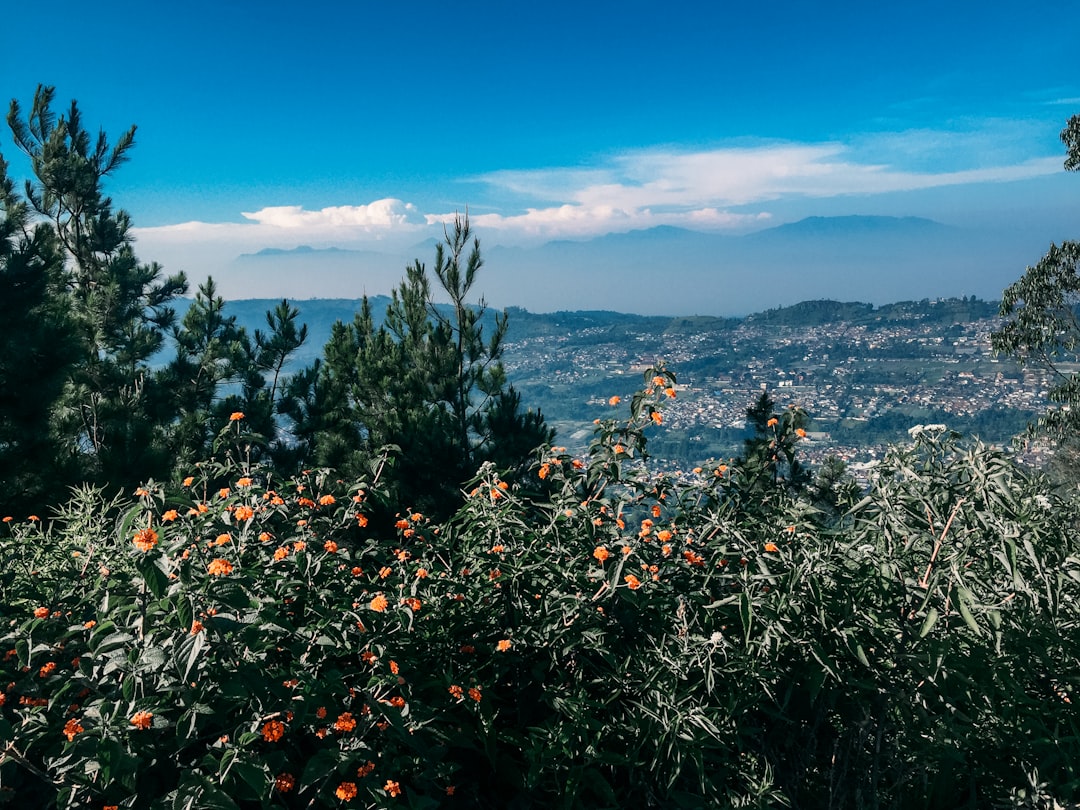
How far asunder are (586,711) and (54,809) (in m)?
1.30

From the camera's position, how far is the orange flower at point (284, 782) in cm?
137

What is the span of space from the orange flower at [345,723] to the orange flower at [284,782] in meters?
0.14

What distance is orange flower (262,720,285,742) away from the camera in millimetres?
1343

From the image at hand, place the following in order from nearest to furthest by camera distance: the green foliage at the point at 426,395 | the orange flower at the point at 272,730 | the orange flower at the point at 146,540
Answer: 1. the orange flower at the point at 146,540
2. the orange flower at the point at 272,730
3. the green foliage at the point at 426,395

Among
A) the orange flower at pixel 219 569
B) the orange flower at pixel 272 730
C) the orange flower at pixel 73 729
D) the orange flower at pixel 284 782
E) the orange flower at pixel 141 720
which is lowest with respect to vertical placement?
the orange flower at pixel 284 782

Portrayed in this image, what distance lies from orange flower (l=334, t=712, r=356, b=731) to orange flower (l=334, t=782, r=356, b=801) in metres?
0.11

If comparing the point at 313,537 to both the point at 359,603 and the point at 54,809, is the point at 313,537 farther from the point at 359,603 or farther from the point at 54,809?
the point at 54,809

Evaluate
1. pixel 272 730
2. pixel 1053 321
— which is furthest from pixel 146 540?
pixel 1053 321

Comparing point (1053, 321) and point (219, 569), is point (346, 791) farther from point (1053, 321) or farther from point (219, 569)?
point (1053, 321)

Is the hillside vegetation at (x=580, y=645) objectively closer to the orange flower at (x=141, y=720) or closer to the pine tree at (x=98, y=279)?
the orange flower at (x=141, y=720)

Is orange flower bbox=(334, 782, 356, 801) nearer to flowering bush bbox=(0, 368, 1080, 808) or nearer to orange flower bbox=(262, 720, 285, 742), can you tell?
flowering bush bbox=(0, 368, 1080, 808)

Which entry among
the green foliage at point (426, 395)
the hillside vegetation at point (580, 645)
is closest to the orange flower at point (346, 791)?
the hillside vegetation at point (580, 645)

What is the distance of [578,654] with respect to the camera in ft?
6.09

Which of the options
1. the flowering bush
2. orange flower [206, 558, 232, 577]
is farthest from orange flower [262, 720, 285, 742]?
orange flower [206, 558, 232, 577]
